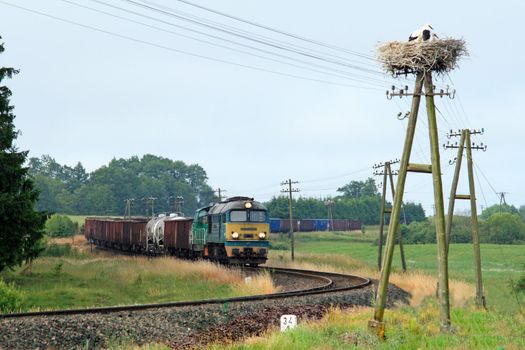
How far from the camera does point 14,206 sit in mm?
23203

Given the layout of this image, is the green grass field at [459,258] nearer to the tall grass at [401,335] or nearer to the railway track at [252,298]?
the railway track at [252,298]

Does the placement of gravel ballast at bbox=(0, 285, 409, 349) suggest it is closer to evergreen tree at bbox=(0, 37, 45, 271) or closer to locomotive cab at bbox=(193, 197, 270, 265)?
evergreen tree at bbox=(0, 37, 45, 271)

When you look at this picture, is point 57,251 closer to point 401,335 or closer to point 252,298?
point 252,298

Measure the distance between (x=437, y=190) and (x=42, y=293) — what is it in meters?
17.7

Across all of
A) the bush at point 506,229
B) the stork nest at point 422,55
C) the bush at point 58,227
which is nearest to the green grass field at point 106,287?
the stork nest at point 422,55

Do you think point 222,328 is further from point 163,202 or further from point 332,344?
point 163,202

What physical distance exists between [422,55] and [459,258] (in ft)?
204

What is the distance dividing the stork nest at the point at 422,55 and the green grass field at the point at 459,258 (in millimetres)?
18332

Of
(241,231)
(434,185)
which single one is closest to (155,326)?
(434,185)

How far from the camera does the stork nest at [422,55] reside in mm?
13352

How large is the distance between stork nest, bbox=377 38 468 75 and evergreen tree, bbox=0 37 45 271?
599 inches

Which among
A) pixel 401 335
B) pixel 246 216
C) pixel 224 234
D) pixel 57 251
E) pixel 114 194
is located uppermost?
pixel 114 194

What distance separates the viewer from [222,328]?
629 inches

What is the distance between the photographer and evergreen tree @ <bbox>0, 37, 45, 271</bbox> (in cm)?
2333
